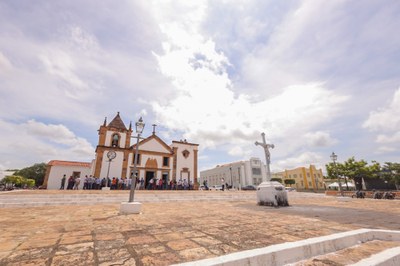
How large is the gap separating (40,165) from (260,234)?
62.6m

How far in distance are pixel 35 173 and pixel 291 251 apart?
6236cm

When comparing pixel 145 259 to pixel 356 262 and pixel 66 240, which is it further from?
pixel 356 262

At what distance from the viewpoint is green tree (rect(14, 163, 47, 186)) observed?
45469 millimetres

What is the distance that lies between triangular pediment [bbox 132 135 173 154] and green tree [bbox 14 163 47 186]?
37.5 metres

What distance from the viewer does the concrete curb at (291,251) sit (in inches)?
86.9

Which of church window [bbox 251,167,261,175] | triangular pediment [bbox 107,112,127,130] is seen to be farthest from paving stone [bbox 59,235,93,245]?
church window [bbox 251,167,261,175]

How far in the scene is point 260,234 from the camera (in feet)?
12.2

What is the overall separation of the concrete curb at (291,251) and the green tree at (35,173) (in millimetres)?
60598

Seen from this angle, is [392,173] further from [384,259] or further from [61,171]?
[61,171]

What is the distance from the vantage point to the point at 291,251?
2.64m

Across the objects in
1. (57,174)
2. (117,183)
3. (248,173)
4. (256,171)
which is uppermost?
(256,171)

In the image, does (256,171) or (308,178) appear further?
(256,171)

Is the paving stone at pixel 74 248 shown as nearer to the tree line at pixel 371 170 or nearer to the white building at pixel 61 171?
the white building at pixel 61 171

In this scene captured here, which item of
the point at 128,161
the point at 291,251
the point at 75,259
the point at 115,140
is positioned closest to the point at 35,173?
Result: the point at 115,140
